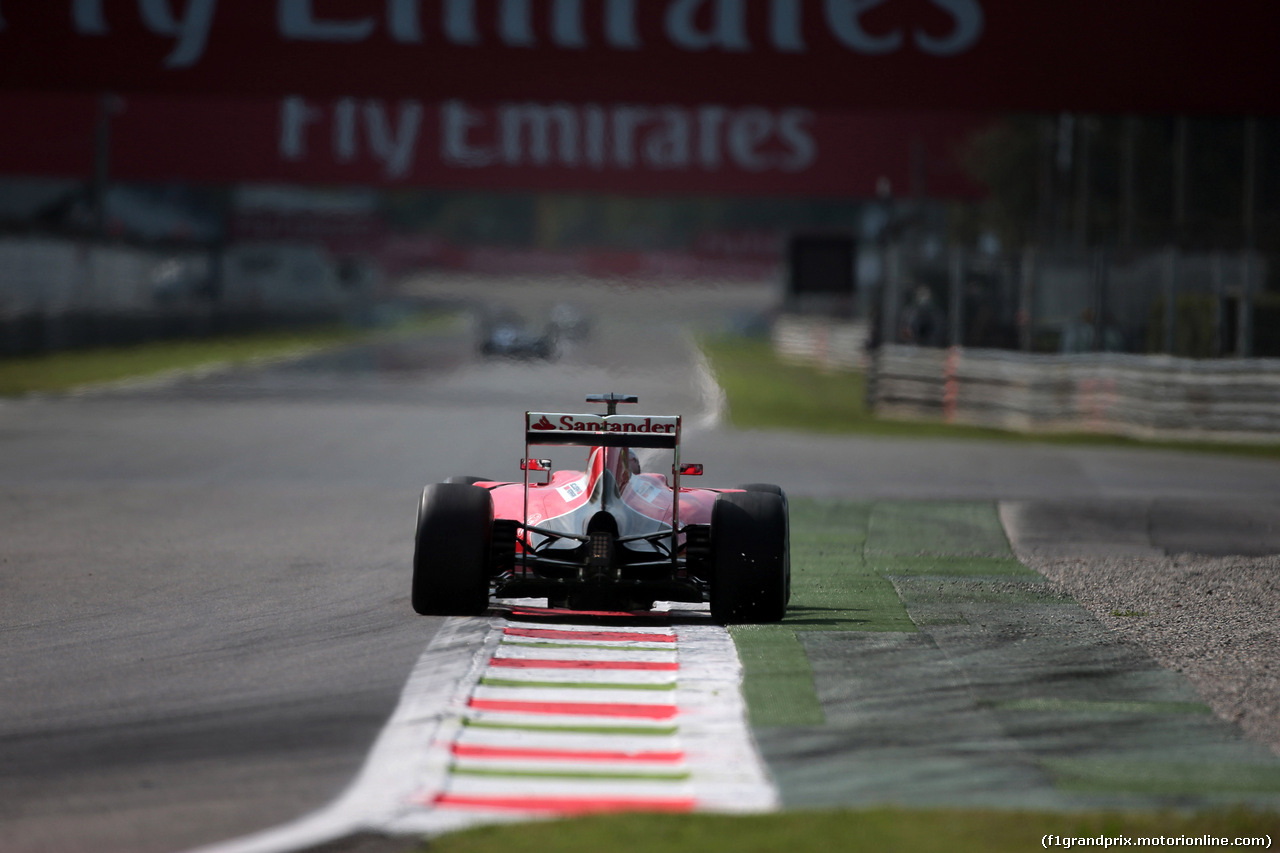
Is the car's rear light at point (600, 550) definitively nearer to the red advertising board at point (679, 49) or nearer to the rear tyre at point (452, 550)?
the rear tyre at point (452, 550)

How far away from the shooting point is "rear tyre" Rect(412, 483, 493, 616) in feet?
27.5

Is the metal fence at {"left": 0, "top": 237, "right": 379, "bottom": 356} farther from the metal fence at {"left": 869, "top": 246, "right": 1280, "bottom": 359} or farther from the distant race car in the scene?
the metal fence at {"left": 869, "top": 246, "right": 1280, "bottom": 359}

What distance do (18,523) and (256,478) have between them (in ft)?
12.1

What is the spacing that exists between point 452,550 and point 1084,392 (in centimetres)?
1622

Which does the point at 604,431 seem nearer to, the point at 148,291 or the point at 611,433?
the point at 611,433

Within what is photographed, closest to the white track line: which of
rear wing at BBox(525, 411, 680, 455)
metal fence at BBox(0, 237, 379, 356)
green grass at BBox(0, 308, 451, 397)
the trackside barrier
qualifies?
rear wing at BBox(525, 411, 680, 455)

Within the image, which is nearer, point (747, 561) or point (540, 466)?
point (747, 561)

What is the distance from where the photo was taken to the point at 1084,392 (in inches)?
907

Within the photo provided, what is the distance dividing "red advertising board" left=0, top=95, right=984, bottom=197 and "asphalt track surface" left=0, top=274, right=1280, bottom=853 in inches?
571

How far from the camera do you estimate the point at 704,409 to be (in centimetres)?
2741

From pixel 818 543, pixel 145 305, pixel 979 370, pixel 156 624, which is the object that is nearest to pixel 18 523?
pixel 156 624

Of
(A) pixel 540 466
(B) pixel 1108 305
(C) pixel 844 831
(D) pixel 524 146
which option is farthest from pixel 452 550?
(D) pixel 524 146

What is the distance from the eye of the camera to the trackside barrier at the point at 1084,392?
21.3 m

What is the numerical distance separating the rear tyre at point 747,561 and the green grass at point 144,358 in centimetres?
2126
